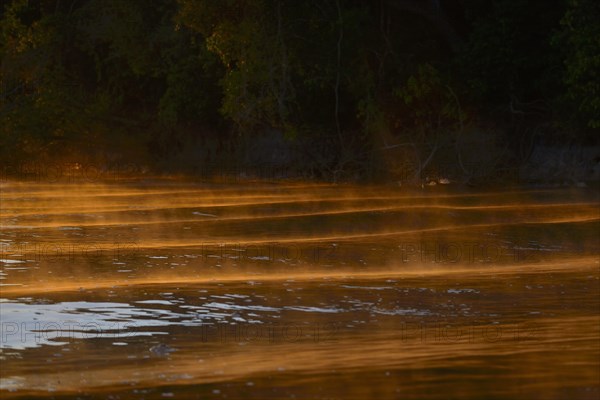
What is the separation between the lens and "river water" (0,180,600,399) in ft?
24.7

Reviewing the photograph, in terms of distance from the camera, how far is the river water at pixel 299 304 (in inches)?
296

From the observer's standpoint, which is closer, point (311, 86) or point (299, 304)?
point (299, 304)

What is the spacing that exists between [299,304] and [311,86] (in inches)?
665

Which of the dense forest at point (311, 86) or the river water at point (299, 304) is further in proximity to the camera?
the dense forest at point (311, 86)

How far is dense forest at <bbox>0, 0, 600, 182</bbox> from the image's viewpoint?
26.1 metres

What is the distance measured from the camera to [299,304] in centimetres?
1052

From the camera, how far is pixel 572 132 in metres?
26.9

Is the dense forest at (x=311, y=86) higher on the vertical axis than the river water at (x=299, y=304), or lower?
higher

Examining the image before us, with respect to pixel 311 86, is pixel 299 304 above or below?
below

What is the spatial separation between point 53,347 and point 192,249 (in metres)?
6.34

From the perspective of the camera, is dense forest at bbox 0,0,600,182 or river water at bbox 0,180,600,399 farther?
dense forest at bbox 0,0,600,182

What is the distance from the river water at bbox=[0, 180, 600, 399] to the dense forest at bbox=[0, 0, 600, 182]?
6536mm

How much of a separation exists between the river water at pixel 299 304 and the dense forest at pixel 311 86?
21.4 ft

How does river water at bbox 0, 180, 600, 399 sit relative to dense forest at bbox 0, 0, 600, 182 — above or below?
below
